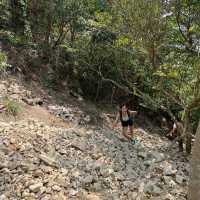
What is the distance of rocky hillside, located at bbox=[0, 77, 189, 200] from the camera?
279 inches

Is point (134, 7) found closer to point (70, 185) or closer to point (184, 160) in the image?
point (184, 160)

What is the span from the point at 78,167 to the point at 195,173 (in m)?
2.47

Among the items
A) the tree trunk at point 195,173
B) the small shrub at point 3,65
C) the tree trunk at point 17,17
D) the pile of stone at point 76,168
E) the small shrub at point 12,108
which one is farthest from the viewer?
the tree trunk at point 17,17

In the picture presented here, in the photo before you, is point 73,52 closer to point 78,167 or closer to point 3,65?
point 3,65

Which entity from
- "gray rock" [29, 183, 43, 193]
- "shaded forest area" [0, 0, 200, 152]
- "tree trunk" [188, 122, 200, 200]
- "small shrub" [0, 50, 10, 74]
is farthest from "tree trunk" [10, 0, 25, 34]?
"tree trunk" [188, 122, 200, 200]

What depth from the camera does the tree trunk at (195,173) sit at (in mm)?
6250

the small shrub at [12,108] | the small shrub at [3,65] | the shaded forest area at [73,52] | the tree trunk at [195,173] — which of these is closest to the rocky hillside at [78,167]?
the small shrub at [12,108]

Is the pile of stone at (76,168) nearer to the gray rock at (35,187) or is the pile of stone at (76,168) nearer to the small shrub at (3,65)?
the gray rock at (35,187)

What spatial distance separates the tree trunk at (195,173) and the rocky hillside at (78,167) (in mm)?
907

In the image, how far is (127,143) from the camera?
35.4 feet

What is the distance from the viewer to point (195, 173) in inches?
248

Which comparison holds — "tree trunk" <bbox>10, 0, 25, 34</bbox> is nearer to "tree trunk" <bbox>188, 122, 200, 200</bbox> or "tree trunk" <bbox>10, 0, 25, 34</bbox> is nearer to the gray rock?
the gray rock

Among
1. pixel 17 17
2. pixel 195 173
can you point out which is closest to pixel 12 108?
pixel 195 173

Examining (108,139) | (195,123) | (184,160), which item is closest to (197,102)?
(184,160)
